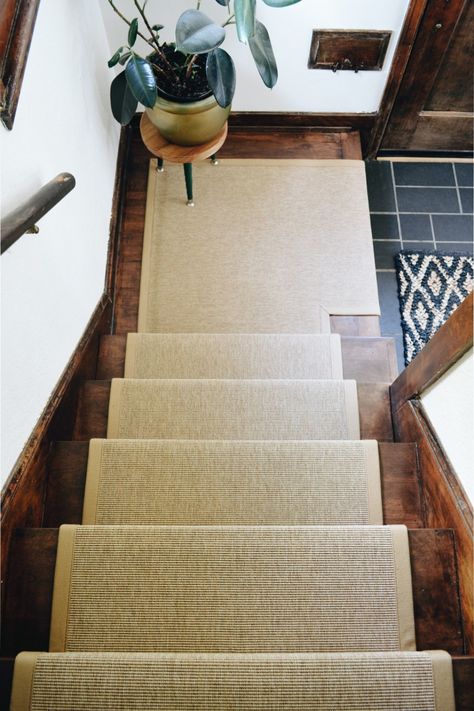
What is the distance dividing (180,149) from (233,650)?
5.99 ft

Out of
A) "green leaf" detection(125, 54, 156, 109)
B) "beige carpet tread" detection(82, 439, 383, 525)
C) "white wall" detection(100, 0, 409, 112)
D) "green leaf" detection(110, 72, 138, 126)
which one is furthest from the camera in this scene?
"white wall" detection(100, 0, 409, 112)

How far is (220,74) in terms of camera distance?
1894 mm

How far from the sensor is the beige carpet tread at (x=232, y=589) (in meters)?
1.30

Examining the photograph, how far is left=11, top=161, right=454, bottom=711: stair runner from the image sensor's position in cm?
114

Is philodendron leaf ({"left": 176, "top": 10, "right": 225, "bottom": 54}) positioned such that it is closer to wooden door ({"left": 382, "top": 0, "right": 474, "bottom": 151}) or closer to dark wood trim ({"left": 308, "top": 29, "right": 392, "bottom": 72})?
dark wood trim ({"left": 308, "top": 29, "right": 392, "bottom": 72})

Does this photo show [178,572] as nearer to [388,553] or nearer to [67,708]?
[67,708]

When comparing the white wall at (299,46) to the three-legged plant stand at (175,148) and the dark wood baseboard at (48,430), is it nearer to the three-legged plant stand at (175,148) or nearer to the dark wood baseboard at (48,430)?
the three-legged plant stand at (175,148)

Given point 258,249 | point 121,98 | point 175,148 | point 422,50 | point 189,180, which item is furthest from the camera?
point 258,249

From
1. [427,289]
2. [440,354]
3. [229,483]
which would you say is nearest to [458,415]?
[440,354]

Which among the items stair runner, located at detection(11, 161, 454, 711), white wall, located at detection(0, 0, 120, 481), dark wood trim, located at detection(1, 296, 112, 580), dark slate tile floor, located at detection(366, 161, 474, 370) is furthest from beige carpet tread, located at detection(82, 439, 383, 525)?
dark slate tile floor, located at detection(366, 161, 474, 370)

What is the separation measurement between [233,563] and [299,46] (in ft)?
7.51

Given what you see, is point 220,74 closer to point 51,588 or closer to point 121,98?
point 121,98

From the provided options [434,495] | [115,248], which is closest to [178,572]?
[434,495]

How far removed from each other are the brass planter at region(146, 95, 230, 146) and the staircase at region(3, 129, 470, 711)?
102 centimetres
